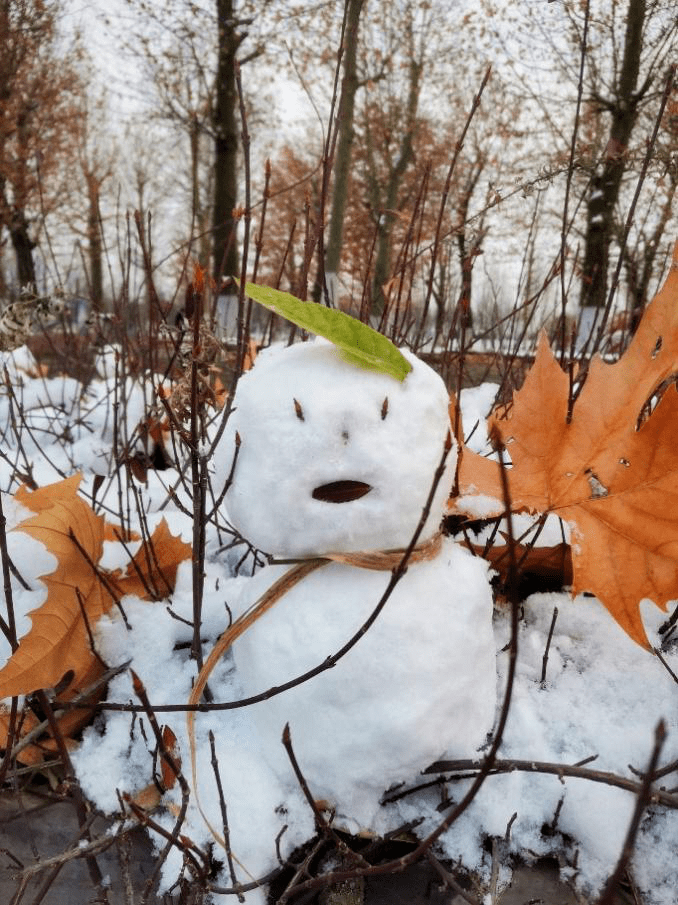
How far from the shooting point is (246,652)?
0.76 metres

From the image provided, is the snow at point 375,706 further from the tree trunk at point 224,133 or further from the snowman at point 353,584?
the tree trunk at point 224,133

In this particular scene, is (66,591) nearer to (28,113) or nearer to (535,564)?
(535,564)

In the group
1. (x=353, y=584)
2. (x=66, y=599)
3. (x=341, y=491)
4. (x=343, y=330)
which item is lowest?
(x=66, y=599)

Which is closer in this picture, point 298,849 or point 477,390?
point 298,849

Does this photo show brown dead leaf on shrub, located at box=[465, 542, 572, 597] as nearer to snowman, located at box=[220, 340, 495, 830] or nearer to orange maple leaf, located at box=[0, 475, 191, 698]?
snowman, located at box=[220, 340, 495, 830]

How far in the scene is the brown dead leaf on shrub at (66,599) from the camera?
0.77 m

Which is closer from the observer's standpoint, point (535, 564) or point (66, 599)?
point (66, 599)

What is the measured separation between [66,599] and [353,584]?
17.8 inches

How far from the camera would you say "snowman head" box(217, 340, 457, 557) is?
2.19 ft

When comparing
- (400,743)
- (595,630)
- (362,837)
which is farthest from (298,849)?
(595,630)

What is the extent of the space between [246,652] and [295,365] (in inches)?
15.1

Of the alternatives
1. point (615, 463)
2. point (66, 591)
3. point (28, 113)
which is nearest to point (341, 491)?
point (615, 463)

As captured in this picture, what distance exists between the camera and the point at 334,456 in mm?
668

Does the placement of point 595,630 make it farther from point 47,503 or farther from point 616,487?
point 47,503
